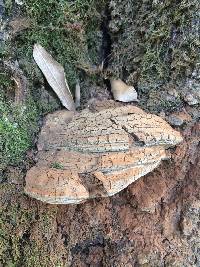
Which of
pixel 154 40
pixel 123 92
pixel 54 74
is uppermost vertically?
pixel 154 40

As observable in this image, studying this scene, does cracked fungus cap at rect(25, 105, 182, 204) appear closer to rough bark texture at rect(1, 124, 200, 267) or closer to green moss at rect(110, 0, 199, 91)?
rough bark texture at rect(1, 124, 200, 267)

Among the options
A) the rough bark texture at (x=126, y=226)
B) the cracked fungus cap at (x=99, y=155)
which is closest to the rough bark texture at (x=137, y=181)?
the rough bark texture at (x=126, y=226)

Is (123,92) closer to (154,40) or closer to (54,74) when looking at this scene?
(154,40)

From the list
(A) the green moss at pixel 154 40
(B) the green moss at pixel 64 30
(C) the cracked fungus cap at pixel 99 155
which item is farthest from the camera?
(B) the green moss at pixel 64 30

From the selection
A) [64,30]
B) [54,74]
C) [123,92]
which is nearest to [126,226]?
[123,92]

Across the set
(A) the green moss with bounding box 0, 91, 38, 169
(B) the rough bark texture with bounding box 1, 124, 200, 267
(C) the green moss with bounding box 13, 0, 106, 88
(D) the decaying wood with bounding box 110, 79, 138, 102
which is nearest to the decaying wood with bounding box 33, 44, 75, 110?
(C) the green moss with bounding box 13, 0, 106, 88

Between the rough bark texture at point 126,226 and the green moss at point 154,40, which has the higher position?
the green moss at point 154,40

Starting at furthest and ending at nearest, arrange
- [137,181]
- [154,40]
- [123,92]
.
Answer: [123,92]
[154,40]
[137,181]

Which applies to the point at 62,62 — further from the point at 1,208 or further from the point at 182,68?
the point at 1,208

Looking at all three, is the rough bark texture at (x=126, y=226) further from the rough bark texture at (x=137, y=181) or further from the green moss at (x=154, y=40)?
the green moss at (x=154, y=40)
